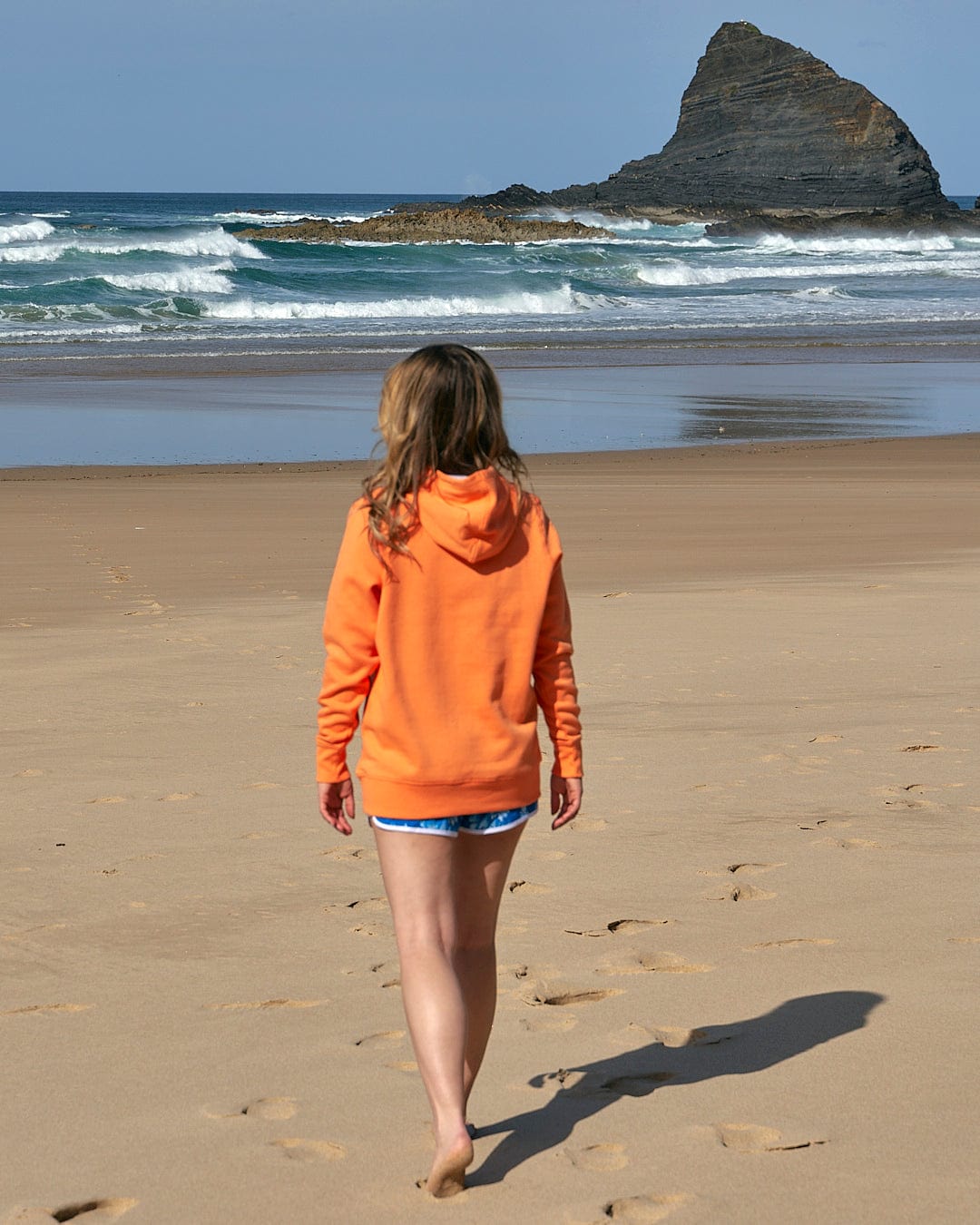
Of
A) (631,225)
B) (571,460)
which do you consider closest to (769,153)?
(631,225)

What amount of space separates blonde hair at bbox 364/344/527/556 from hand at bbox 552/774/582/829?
1.82ft

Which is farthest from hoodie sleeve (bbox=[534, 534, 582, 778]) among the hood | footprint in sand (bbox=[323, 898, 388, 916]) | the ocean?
the ocean

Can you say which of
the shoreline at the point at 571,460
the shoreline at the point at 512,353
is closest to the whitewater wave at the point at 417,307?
the shoreline at the point at 512,353

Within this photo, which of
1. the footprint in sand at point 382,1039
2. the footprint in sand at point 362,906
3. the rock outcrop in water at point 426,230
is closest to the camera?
the footprint in sand at point 382,1039

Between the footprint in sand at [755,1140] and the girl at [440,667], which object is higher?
the girl at [440,667]

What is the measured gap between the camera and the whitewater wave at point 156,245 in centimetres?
4028

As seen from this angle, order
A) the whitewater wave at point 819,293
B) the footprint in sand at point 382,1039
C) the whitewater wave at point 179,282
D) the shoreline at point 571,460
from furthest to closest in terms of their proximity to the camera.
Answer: the whitewater wave at point 819,293, the whitewater wave at point 179,282, the shoreline at point 571,460, the footprint in sand at point 382,1039

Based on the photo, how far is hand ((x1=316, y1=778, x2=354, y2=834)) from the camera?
2.50 metres

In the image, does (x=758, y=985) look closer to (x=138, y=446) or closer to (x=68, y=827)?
(x=68, y=827)

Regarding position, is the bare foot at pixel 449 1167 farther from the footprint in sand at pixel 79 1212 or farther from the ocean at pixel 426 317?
the ocean at pixel 426 317

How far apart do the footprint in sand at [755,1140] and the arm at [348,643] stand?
0.94 meters

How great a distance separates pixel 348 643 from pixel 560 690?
0.39 metres

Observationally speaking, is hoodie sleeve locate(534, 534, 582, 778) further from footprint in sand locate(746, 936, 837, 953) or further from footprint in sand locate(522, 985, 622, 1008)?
footprint in sand locate(746, 936, 837, 953)

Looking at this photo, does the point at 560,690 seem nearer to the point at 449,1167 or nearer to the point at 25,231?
the point at 449,1167
